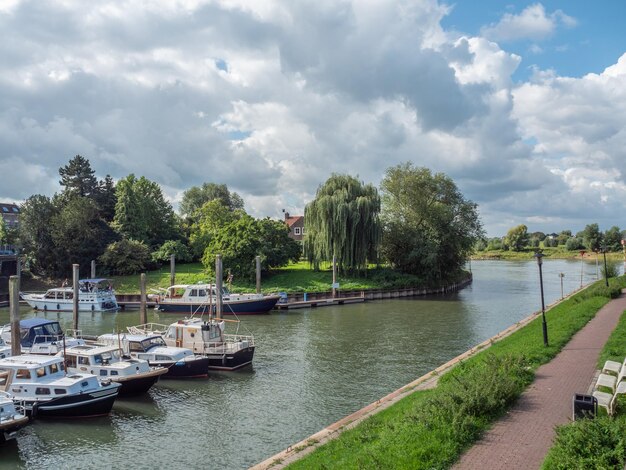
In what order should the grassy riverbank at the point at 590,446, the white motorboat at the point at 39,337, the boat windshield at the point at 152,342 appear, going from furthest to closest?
the white motorboat at the point at 39,337 < the boat windshield at the point at 152,342 < the grassy riverbank at the point at 590,446

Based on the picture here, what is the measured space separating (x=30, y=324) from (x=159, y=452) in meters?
17.5

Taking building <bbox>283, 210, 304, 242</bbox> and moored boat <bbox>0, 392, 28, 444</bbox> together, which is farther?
building <bbox>283, 210, 304, 242</bbox>

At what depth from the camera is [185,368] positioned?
2725 centimetres

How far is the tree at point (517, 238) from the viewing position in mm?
191250

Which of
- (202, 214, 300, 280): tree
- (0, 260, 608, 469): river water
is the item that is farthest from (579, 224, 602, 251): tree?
(0, 260, 608, 469): river water

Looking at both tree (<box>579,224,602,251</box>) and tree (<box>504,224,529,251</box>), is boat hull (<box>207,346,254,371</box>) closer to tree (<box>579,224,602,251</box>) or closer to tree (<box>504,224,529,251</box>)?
tree (<box>579,224,602,251</box>)

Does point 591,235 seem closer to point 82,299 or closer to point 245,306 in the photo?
point 245,306

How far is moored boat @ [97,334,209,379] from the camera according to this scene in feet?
89.1

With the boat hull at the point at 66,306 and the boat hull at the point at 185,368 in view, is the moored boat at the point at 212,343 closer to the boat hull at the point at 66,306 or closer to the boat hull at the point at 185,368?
the boat hull at the point at 185,368

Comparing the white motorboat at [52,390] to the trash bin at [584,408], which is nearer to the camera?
the trash bin at [584,408]

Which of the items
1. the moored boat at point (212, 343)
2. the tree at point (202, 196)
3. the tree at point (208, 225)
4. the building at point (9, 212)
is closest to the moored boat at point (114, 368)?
the moored boat at point (212, 343)

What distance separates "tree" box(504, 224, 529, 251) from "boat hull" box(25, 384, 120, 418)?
621ft

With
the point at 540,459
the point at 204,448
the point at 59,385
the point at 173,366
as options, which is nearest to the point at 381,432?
the point at 540,459

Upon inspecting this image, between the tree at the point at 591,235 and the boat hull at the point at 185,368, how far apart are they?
15706 cm
